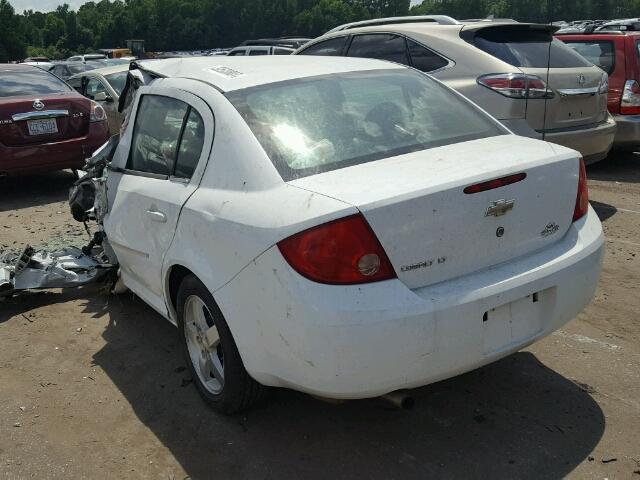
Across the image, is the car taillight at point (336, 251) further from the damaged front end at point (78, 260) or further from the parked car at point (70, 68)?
the parked car at point (70, 68)

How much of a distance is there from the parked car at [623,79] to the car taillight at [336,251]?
6803 millimetres

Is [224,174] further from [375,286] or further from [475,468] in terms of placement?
[475,468]

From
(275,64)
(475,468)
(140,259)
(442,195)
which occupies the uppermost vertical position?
(275,64)

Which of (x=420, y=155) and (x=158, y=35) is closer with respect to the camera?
(x=420, y=155)

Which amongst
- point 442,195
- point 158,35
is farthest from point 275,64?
point 158,35

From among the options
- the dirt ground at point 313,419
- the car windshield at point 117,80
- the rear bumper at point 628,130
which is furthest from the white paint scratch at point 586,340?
the car windshield at point 117,80

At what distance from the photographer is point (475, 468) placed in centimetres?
281

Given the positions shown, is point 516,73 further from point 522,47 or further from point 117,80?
point 117,80

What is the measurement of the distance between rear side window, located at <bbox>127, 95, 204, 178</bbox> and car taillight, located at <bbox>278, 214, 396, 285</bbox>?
40.3 inches

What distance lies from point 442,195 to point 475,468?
115 centimetres

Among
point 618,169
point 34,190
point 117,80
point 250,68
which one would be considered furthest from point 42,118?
point 618,169

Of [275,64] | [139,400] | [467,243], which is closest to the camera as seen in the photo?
[467,243]

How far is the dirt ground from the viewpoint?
9.46 ft

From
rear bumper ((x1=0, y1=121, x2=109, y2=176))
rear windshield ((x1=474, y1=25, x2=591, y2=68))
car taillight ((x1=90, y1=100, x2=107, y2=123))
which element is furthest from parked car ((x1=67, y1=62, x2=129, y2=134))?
rear windshield ((x1=474, y1=25, x2=591, y2=68))
